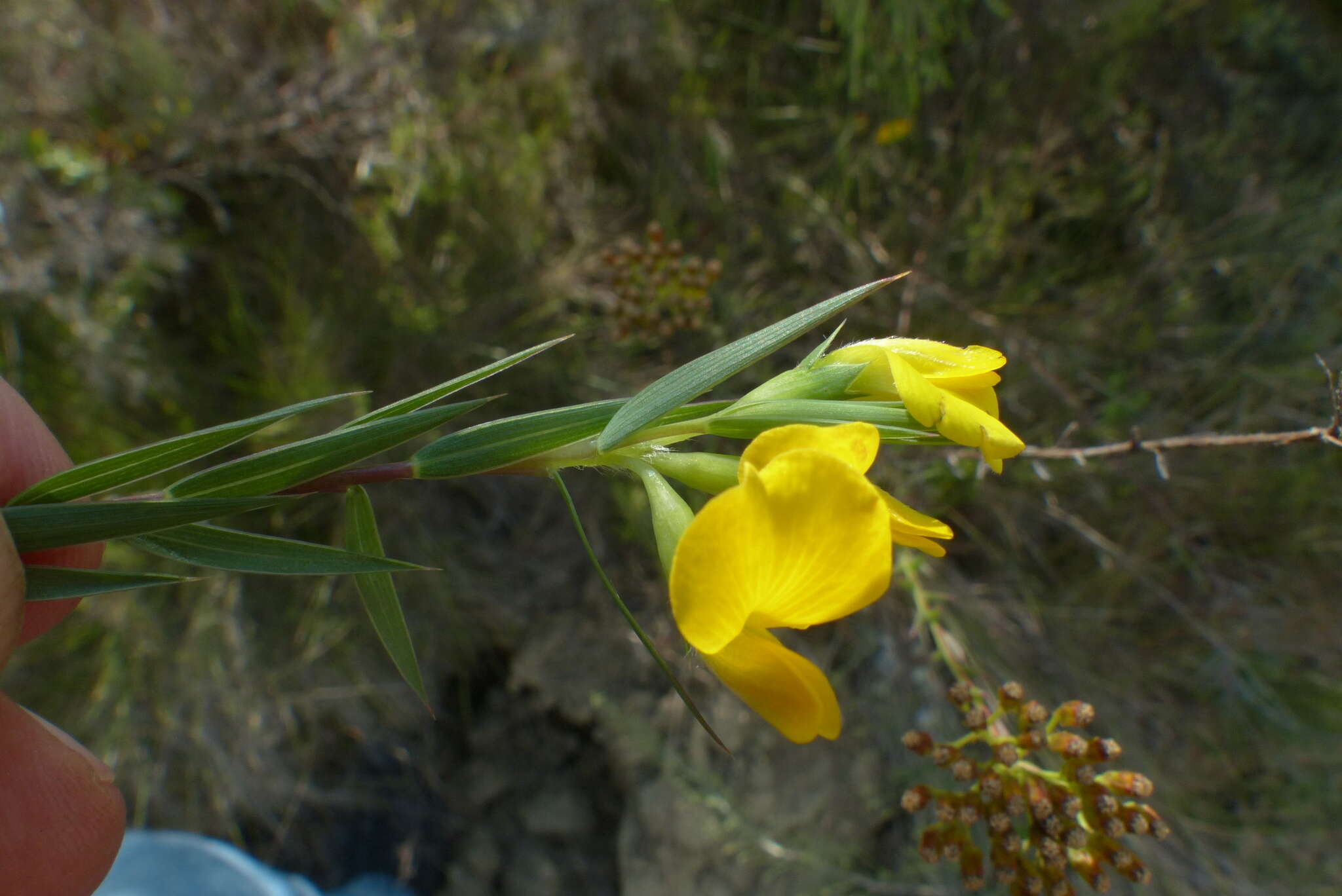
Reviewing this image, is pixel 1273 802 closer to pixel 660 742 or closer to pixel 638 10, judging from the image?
pixel 660 742

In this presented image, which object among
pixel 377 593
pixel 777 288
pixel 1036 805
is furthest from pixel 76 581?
pixel 777 288

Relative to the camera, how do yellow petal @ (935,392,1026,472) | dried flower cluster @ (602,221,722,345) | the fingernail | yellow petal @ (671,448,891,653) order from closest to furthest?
yellow petal @ (671,448,891,653)
yellow petal @ (935,392,1026,472)
the fingernail
dried flower cluster @ (602,221,722,345)

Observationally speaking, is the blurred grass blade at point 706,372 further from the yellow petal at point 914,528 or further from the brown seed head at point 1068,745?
the brown seed head at point 1068,745

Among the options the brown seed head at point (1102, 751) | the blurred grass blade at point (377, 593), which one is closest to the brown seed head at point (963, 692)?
the brown seed head at point (1102, 751)

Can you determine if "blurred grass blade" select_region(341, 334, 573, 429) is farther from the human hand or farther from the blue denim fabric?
the blue denim fabric

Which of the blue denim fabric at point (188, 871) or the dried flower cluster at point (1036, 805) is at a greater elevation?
the dried flower cluster at point (1036, 805)

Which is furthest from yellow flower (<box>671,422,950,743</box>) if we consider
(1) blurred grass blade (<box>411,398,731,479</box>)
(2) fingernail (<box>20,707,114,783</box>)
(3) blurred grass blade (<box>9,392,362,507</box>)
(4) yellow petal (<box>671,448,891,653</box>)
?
(2) fingernail (<box>20,707,114,783</box>)
